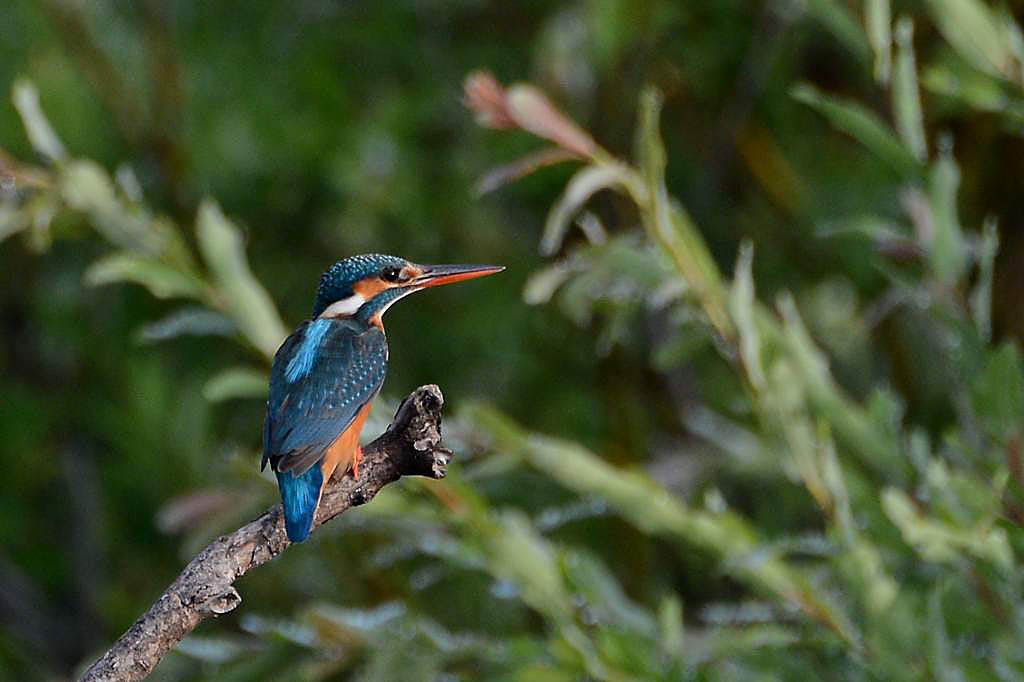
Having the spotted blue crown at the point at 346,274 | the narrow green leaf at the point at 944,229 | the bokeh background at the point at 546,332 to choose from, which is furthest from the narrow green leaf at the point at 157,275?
the narrow green leaf at the point at 944,229

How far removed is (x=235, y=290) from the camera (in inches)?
56.2

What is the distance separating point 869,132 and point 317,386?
75 cm

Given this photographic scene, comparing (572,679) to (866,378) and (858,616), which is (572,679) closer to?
(858,616)

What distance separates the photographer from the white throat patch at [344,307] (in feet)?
3.14

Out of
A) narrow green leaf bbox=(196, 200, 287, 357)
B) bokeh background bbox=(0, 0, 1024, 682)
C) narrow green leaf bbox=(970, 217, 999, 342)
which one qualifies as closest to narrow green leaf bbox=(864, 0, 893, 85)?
bokeh background bbox=(0, 0, 1024, 682)

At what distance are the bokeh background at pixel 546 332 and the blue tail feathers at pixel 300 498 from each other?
1.68ft

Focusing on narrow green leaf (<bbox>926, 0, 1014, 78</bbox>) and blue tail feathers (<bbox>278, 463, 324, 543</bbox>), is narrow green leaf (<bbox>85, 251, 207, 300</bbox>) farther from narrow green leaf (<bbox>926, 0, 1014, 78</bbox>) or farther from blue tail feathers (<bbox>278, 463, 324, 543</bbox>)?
narrow green leaf (<bbox>926, 0, 1014, 78</bbox>)

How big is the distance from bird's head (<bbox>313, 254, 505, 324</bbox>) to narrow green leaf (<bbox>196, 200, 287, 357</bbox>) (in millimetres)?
446

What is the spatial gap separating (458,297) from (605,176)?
1008 millimetres

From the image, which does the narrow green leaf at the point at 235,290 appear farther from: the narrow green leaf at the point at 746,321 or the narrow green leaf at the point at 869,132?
the narrow green leaf at the point at 869,132

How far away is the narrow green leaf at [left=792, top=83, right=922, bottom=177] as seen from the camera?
1.42 m

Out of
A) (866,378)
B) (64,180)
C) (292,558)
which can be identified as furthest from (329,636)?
(866,378)

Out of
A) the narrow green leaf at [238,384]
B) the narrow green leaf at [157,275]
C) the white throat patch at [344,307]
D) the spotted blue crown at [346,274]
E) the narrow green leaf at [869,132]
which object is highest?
the narrow green leaf at [157,275]

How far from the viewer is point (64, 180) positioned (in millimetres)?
1428
